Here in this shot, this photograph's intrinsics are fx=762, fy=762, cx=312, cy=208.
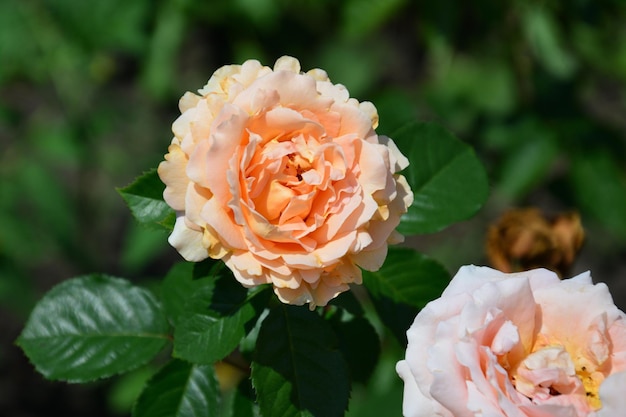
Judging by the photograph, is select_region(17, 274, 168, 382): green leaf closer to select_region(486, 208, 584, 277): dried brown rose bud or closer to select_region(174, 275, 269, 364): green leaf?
select_region(174, 275, 269, 364): green leaf

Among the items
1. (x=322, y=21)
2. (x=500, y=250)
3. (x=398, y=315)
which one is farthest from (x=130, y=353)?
(x=322, y=21)

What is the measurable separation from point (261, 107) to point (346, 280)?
0.71 ft

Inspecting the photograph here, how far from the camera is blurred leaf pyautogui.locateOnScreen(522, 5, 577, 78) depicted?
224 cm

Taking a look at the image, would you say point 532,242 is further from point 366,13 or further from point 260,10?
point 260,10

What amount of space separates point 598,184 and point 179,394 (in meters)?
1.39

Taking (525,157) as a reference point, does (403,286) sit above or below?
above

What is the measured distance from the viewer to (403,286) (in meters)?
1.09

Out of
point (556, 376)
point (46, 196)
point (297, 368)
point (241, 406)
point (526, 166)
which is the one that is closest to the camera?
point (556, 376)

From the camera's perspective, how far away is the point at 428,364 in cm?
79

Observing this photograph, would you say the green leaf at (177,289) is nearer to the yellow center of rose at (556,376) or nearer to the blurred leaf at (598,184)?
the yellow center of rose at (556,376)

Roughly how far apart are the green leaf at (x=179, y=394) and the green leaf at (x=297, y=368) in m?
0.14

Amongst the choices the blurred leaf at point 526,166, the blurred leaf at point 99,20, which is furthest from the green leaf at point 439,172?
the blurred leaf at point 99,20

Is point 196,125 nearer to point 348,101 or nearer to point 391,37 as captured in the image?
point 348,101

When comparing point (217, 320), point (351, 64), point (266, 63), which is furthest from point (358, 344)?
point (351, 64)
